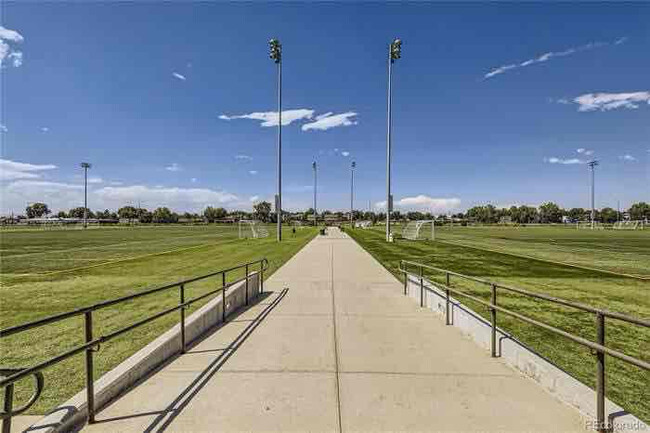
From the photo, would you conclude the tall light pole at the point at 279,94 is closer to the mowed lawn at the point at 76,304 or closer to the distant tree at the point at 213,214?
the mowed lawn at the point at 76,304

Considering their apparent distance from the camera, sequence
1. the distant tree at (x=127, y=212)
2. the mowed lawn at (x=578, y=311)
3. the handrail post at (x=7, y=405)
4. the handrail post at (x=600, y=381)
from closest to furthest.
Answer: the handrail post at (x=7, y=405) < the handrail post at (x=600, y=381) < the mowed lawn at (x=578, y=311) < the distant tree at (x=127, y=212)

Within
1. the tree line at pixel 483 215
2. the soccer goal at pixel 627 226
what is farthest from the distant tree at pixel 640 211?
the soccer goal at pixel 627 226

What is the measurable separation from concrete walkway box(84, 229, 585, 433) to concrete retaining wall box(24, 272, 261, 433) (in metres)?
0.15

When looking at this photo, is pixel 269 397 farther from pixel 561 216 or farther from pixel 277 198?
pixel 561 216

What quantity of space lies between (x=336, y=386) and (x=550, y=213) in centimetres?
21626

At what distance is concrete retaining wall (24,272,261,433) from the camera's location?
2.86 metres

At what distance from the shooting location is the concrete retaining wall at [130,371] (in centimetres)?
286

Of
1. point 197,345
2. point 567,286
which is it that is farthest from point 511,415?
point 567,286

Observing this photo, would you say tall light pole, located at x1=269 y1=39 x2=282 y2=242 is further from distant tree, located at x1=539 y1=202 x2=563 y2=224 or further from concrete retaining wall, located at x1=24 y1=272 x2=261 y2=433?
distant tree, located at x1=539 y1=202 x2=563 y2=224

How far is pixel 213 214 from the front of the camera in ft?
639

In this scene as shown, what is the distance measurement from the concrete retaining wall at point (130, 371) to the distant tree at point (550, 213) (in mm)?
213742

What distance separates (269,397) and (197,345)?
2042 mm

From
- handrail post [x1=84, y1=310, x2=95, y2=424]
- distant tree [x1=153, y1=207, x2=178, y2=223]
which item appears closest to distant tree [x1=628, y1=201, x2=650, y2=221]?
handrail post [x1=84, y1=310, x2=95, y2=424]

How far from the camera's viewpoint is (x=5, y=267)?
14.5 metres
